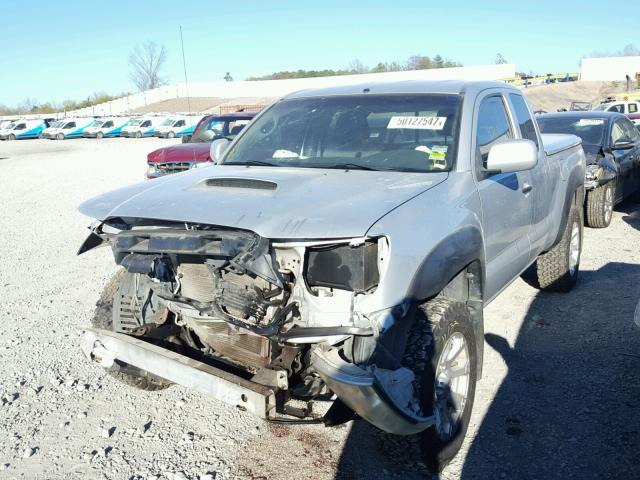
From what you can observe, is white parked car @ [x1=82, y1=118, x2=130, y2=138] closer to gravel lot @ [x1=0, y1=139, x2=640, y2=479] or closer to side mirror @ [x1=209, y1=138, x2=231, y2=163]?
gravel lot @ [x1=0, y1=139, x2=640, y2=479]

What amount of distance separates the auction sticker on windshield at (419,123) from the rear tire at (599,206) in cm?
581

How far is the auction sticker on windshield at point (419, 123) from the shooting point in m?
3.93

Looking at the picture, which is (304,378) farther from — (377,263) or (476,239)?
(476,239)

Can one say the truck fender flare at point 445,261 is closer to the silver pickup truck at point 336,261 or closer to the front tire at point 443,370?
the silver pickup truck at point 336,261

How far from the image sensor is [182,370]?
307cm

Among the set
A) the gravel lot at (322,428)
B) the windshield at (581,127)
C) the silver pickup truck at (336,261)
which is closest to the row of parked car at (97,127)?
the windshield at (581,127)

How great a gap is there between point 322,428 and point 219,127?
9832 mm

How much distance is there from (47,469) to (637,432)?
133 inches

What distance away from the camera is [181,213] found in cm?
305

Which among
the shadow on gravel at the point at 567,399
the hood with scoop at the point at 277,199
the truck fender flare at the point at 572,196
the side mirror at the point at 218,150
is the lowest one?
the shadow on gravel at the point at 567,399

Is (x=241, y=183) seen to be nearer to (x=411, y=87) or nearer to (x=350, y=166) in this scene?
(x=350, y=166)

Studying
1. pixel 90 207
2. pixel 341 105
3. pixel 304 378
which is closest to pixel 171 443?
pixel 304 378

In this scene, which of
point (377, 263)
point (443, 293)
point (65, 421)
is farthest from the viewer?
point (65, 421)

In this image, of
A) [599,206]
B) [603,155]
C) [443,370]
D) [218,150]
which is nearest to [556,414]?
[443,370]
